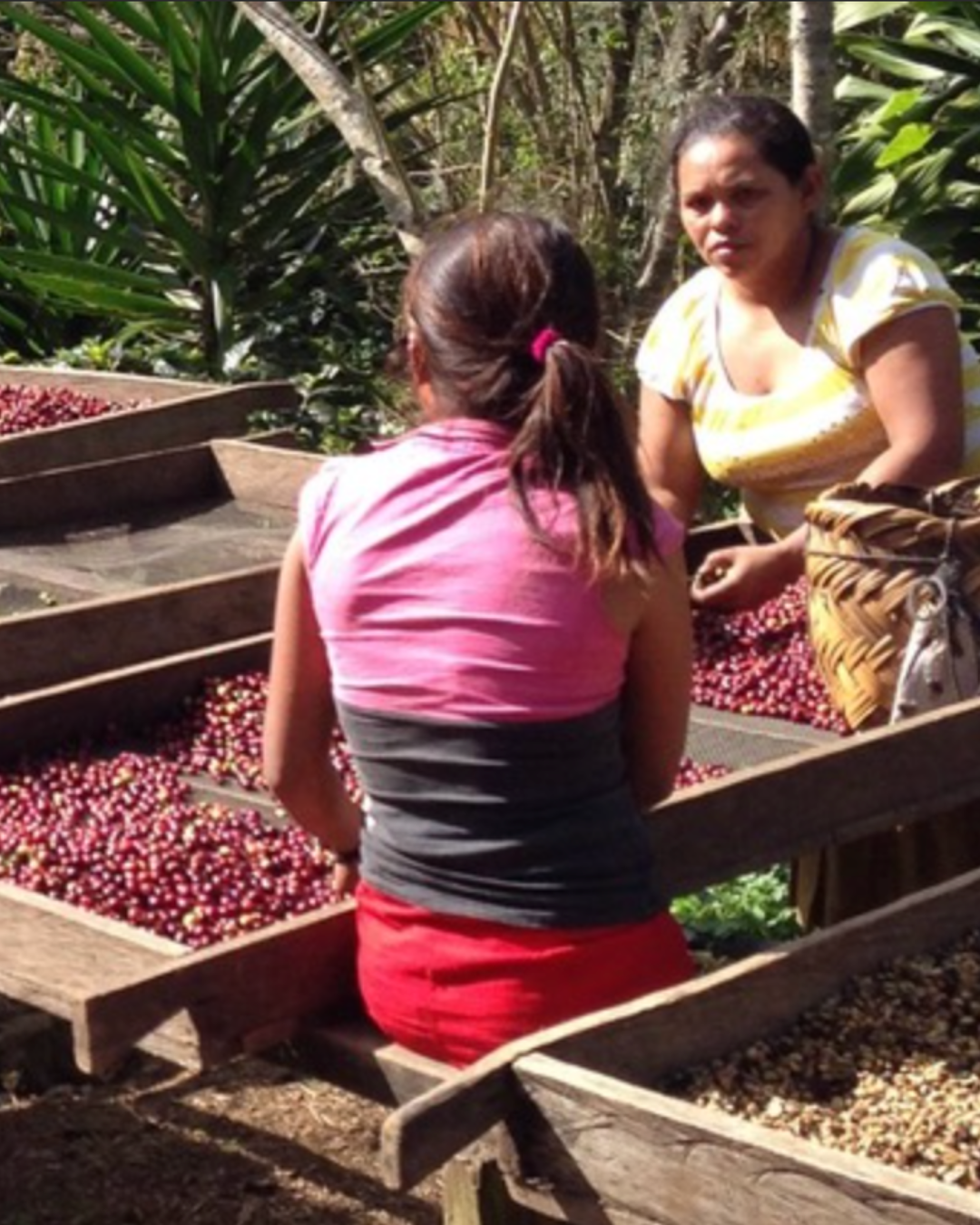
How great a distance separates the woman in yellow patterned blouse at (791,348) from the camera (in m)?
4.27

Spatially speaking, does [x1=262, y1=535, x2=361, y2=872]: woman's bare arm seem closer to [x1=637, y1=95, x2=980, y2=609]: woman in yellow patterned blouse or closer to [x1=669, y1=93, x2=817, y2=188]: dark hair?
[x1=637, y1=95, x2=980, y2=609]: woman in yellow patterned blouse

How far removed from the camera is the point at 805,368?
4.41m

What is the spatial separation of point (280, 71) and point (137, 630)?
4.92m

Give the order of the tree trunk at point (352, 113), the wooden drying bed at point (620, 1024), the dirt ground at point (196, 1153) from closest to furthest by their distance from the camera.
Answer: the wooden drying bed at point (620, 1024)
the dirt ground at point (196, 1153)
the tree trunk at point (352, 113)

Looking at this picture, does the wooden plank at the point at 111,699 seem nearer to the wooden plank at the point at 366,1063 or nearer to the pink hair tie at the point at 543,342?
the wooden plank at the point at 366,1063

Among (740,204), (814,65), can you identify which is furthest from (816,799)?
(814,65)

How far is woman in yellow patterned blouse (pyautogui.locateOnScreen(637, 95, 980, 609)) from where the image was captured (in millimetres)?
4273

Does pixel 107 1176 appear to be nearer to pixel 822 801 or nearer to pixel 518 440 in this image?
pixel 822 801

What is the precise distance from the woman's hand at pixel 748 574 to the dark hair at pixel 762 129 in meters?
0.59

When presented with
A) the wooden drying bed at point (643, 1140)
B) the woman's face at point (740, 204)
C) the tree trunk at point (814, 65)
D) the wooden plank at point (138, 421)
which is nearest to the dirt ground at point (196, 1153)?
the wooden plank at point (138, 421)

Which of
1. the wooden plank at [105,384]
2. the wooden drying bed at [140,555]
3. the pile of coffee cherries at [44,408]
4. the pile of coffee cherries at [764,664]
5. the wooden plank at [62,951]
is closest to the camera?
the wooden plank at [62,951]

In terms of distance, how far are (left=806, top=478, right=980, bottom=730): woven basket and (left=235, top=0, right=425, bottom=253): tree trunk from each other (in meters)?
4.17

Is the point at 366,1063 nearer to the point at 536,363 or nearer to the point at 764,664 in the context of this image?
the point at 536,363

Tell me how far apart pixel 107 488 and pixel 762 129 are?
2315 millimetres
